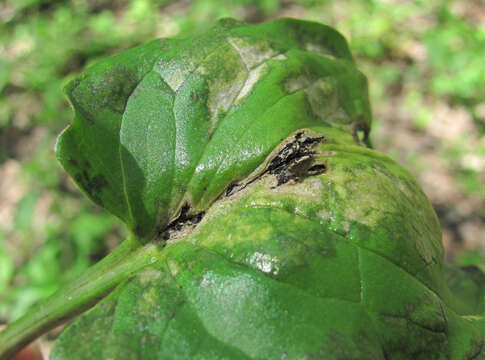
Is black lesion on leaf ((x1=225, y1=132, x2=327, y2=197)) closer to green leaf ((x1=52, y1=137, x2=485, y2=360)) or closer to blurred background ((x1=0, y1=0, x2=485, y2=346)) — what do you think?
green leaf ((x1=52, y1=137, x2=485, y2=360))

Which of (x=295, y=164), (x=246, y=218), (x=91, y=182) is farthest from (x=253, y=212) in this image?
(x=91, y=182)

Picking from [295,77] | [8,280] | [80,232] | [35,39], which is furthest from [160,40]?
[35,39]

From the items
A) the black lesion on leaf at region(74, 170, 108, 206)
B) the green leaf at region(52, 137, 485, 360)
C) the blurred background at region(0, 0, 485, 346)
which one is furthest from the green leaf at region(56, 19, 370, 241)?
the blurred background at region(0, 0, 485, 346)

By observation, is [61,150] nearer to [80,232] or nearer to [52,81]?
[80,232]

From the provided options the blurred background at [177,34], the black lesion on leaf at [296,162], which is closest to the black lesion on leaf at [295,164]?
the black lesion on leaf at [296,162]

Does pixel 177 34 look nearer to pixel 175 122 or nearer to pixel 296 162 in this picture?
pixel 175 122

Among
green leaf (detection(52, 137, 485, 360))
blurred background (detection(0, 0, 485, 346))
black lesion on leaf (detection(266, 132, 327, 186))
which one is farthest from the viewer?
blurred background (detection(0, 0, 485, 346))
